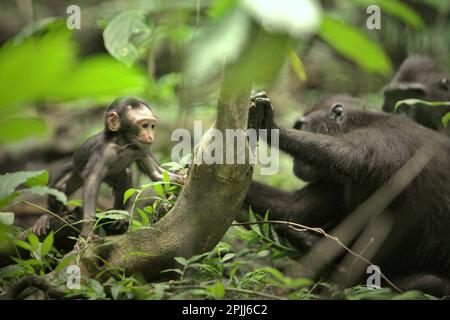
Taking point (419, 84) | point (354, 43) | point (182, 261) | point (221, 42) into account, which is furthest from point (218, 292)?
point (419, 84)

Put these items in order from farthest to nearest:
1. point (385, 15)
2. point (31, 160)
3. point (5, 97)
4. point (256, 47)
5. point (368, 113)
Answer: point (385, 15) < point (31, 160) < point (368, 113) < point (256, 47) < point (5, 97)

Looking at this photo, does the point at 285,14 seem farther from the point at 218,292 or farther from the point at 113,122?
the point at 113,122

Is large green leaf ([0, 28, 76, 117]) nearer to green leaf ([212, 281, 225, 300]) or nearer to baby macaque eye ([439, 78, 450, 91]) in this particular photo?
green leaf ([212, 281, 225, 300])

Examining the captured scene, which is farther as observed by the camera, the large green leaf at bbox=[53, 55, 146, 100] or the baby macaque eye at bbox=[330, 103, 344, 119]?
the baby macaque eye at bbox=[330, 103, 344, 119]

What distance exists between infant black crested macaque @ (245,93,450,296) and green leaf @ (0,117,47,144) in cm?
299

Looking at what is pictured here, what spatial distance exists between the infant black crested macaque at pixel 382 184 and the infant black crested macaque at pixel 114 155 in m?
0.85

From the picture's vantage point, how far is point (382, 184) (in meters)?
4.15

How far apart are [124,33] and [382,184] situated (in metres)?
2.27

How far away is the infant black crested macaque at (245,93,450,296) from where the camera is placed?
158 inches

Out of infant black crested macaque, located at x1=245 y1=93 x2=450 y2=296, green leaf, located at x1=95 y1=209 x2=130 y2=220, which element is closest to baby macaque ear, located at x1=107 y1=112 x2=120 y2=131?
green leaf, located at x1=95 y1=209 x2=130 y2=220

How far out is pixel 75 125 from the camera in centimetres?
909

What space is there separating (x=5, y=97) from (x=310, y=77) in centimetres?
981
